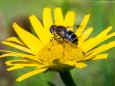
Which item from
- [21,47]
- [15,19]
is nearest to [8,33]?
[15,19]

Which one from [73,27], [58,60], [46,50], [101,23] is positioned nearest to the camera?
[58,60]

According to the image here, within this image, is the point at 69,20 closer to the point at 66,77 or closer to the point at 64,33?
the point at 64,33

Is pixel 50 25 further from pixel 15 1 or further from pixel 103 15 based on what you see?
pixel 15 1

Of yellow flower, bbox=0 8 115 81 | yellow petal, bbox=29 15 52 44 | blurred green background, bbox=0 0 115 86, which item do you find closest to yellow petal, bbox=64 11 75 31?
yellow flower, bbox=0 8 115 81

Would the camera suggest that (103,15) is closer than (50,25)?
No

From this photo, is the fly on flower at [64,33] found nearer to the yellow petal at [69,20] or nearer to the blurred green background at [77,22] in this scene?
the yellow petal at [69,20]

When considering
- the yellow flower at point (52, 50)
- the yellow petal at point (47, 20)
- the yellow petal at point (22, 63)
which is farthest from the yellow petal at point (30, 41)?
the yellow petal at point (22, 63)
